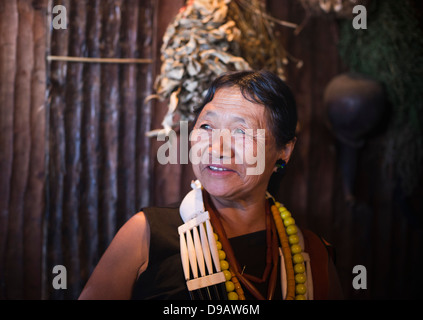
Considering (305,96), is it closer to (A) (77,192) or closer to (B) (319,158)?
(B) (319,158)

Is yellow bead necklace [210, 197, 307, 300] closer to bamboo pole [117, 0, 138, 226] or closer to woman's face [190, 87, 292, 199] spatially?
woman's face [190, 87, 292, 199]

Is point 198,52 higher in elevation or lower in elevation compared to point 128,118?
higher

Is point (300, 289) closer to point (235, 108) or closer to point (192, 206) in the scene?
point (192, 206)

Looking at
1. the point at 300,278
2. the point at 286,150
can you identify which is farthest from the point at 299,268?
the point at 286,150

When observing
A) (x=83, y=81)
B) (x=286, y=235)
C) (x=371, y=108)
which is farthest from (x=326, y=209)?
(x=83, y=81)

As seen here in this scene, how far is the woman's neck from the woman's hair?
0.23m

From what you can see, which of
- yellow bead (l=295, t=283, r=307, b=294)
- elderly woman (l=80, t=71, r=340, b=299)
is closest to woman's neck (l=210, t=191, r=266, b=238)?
elderly woman (l=80, t=71, r=340, b=299)

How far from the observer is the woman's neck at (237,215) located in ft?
3.52

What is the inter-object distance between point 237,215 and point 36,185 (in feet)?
2.97

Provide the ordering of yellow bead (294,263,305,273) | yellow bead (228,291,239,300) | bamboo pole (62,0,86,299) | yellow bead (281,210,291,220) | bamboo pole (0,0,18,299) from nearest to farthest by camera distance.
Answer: yellow bead (228,291,239,300) < yellow bead (294,263,305,273) < yellow bead (281,210,291,220) < bamboo pole (0,0,18,299) < bamboo pole (62,0,86,299)

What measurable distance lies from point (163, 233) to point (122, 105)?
0.74 metres

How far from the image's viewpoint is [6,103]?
4.40ft

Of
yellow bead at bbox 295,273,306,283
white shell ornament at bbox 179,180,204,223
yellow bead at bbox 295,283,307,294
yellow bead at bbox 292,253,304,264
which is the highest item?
white shell ornament at bbox 179,180,204,223

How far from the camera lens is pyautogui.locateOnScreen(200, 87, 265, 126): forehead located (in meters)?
0.96
